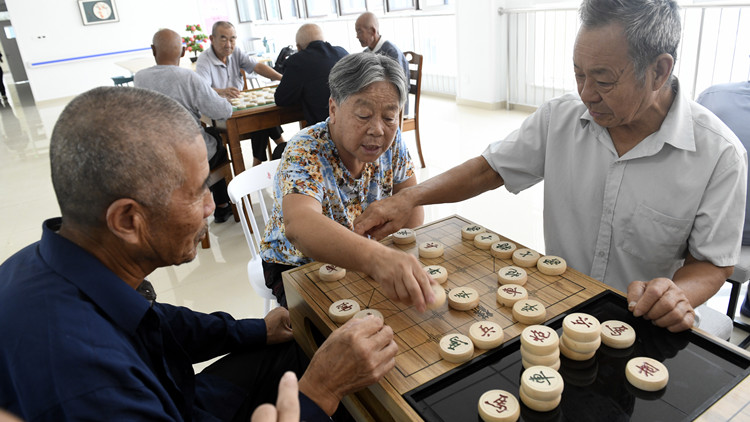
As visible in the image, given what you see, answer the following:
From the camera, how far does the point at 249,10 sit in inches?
507

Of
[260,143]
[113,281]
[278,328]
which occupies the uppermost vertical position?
[113,281]

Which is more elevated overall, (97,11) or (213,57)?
(97,11)

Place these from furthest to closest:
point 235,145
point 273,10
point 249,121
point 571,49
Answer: point 273,10 < point 571,49 < point 249,121 < point 235,145

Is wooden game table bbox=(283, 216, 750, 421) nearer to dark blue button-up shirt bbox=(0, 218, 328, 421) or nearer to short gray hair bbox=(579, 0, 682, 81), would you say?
dark blue button-up shirt bbox=(0, 218, 328, 421)

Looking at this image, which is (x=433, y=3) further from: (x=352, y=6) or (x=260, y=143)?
(x=260, y=143)

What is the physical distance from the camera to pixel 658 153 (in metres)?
1.29

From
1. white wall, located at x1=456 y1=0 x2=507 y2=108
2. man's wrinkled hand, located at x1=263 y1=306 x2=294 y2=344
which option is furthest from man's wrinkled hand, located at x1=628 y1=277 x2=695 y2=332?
white wall, located at x1=456 y1=0 x2=507 y2=108

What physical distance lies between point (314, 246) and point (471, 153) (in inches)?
150

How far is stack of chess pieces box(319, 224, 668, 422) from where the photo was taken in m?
0.79

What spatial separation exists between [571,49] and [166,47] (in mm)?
4321

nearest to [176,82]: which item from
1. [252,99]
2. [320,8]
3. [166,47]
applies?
[166,47]

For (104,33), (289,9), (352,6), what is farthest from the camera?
(289,9)

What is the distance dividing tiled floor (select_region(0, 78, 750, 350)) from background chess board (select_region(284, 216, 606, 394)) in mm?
1462

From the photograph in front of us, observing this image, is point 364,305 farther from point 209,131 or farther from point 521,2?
point 521,2
